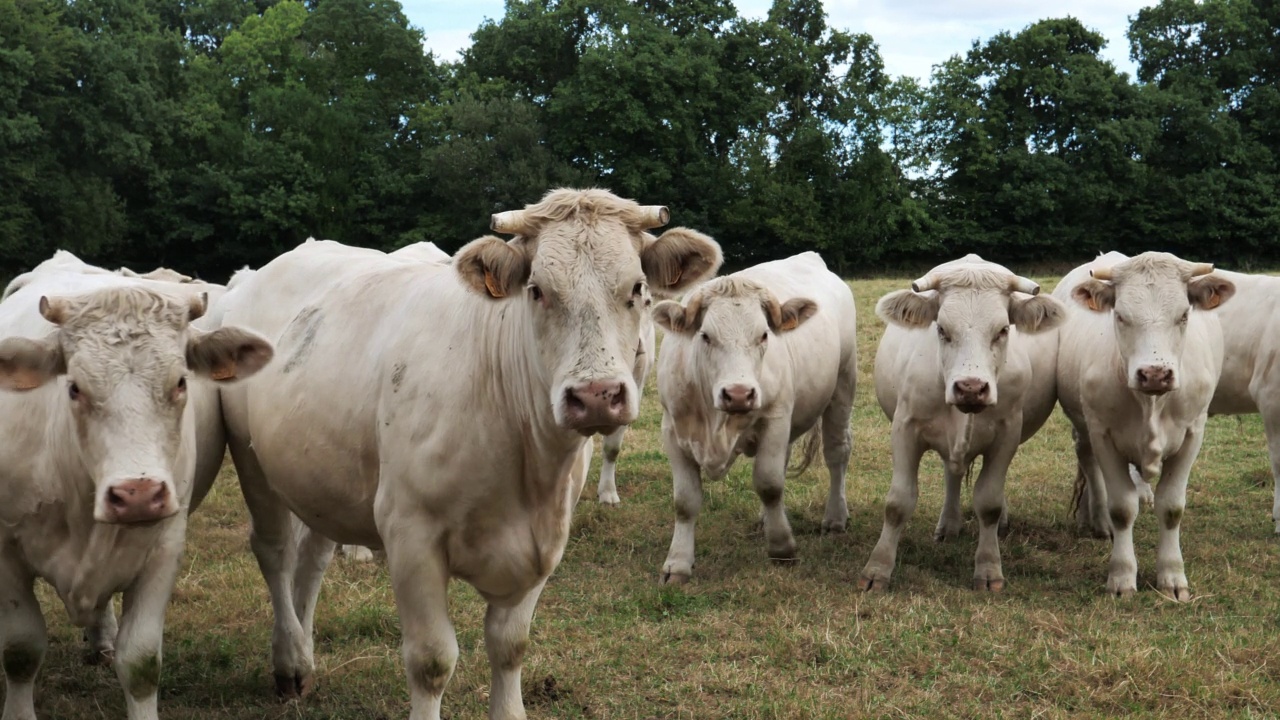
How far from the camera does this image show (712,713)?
5.38 m

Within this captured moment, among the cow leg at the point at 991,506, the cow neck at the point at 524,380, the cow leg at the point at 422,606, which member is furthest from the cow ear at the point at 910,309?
the cow leg at the point at 422,606

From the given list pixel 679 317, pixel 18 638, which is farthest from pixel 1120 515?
pixel 18 638

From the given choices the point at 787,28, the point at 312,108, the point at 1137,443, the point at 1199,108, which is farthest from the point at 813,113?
the point at 1137,443

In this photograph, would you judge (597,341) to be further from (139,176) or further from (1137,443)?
(139,176)

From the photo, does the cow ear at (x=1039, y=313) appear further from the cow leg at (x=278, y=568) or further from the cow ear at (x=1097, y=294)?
the cow leg at (x=278, y=568)

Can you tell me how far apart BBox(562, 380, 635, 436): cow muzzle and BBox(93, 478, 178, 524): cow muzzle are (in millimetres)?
1538

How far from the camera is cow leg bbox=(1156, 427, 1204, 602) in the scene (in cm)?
718

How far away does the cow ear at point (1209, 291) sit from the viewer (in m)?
7.19

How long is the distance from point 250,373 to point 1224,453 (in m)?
10.5

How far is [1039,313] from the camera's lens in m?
7.30

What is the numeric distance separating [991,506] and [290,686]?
4531mm

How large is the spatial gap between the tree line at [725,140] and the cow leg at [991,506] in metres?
34.6

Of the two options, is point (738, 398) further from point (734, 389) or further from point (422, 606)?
point (422, 606)

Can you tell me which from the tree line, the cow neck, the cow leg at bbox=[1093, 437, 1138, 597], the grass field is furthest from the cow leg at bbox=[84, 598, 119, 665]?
the tree line
